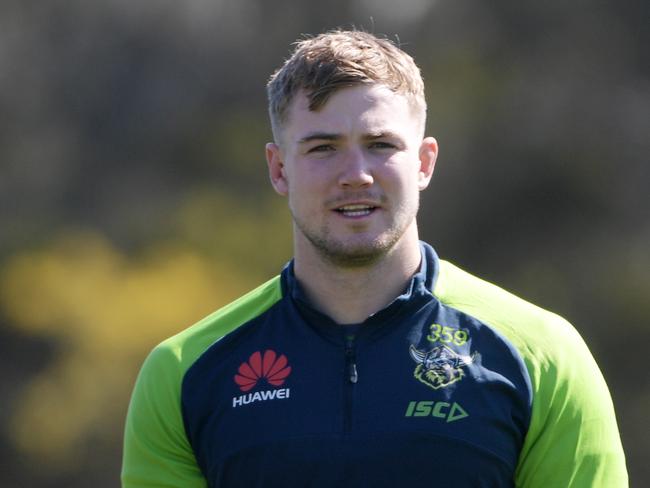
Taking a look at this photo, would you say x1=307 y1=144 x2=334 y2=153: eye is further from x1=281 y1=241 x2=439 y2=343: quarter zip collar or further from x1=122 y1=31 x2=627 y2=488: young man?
x1=281 y1=241 x2=439 y2=343: quarter zip collar

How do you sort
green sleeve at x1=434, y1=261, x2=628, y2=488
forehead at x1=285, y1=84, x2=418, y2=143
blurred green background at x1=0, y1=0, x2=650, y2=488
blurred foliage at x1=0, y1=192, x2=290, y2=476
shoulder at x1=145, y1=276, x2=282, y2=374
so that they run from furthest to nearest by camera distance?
blurred green background at x1=0, y1=0, x2=650, y2=488 < blurred foliage at x1=0, y1=192, x2=290, y2=476 < shoulder at x1=145, y1=276, x2=282, y2=374 < forehead at x1=285, y1=84, x2=418, y2=143 < green sleeve at x1=434, y1=261, x2=628, y2=488

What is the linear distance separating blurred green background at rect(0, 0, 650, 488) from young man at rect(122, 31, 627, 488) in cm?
806

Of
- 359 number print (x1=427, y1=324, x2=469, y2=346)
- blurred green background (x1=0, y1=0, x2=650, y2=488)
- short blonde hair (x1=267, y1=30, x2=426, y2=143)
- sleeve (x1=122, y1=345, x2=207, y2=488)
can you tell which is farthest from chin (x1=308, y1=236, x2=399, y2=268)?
blurred green background (x1=0, y1=0, x2=650, y2=488)

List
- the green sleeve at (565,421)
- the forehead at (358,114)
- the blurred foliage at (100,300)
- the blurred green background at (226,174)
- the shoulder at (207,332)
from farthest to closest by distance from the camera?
the blurred green background at (226,174), the blurred foliage at (100,300), the shoulder at (207,332), the forehead at (358,114), the green sleeve at (565,421)

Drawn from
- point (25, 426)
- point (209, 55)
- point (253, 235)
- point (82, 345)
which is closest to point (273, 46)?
point (209, 55)

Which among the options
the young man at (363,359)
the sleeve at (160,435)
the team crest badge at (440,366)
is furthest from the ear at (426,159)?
the sleeve at (160,435)

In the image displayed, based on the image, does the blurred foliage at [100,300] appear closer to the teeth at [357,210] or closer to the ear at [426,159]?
the ear at [426,159]

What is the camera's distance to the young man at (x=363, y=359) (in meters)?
2.89

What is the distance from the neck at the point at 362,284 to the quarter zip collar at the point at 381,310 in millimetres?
23

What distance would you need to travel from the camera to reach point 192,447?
3.06m

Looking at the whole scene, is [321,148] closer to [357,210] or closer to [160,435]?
[357,210]

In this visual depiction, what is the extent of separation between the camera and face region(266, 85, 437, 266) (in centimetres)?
295

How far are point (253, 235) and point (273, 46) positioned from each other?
5.77 ft

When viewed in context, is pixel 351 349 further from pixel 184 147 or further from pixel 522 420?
pixel 184 147
